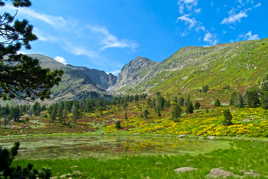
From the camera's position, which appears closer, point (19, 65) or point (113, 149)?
point (19, 65)

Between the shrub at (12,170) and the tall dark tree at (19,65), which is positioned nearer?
the shrub at (12,170)

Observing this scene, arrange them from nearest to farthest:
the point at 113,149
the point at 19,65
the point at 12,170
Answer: the point at 12,170, the point at 19,65, the point at 113,149

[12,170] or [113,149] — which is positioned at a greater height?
[12,170]

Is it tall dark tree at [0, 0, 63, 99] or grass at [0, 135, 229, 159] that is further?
grass at [0, 135, 229, 159]

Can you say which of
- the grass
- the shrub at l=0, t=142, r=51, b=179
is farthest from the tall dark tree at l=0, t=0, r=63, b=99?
the grass

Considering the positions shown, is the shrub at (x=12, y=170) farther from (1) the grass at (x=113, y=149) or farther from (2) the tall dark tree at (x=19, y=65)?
(1) the grass at (x=113, y=149)

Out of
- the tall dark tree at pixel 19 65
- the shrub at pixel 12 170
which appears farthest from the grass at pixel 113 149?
the shrub at pixel 12 170

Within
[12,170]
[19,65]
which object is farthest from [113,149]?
[12,170]

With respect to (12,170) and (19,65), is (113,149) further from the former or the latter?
(12,170)

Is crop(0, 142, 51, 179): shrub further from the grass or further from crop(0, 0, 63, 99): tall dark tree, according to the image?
the grass

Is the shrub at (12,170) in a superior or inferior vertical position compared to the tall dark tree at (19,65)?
inferior

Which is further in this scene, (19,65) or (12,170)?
(19,65)

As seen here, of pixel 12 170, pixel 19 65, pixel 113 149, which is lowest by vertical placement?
pixel 113 149

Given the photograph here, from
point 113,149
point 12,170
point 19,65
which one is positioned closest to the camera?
point 12,170
